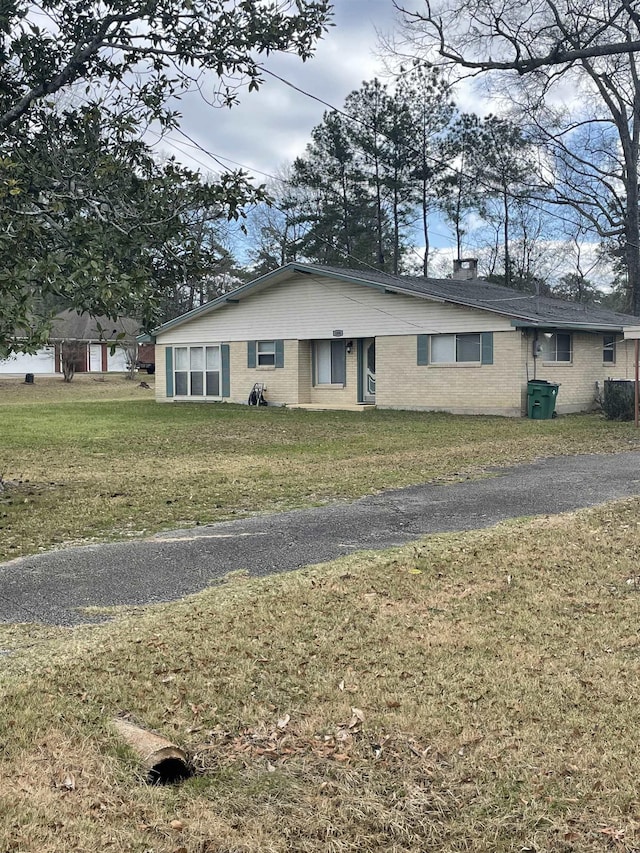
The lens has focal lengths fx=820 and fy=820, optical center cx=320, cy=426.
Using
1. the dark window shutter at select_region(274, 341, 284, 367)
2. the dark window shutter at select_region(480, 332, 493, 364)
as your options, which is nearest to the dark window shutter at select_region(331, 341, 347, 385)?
the dark window shutter at select_region(274, 341, 284, 367)

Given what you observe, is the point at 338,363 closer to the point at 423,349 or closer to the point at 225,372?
the point at 423,349

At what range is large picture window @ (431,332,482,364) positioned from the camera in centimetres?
2116

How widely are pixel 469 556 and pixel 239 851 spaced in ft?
13.0

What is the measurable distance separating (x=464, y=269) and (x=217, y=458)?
62.2ft

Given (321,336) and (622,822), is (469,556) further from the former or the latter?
(321,336)

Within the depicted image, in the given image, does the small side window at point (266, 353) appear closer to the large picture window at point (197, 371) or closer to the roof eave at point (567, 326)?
the large picture window at point (197, 371)

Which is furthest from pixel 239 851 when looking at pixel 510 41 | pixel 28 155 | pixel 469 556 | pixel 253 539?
pixel 510 41

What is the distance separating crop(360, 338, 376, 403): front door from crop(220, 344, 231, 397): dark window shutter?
4760 mm

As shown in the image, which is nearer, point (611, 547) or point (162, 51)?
point (611, 547)

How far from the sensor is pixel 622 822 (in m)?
2.86

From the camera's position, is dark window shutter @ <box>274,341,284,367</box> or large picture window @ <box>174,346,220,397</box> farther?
large picture window @ <box>174,346,220,397</box>

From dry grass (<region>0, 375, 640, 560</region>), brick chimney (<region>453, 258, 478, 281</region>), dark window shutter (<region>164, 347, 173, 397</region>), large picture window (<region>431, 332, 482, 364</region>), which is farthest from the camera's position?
brick chimney (<region>453, 258, 478, 281</region>)

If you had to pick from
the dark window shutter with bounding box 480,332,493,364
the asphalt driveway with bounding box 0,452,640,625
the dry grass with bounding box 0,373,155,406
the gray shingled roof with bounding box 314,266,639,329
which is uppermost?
the gray shingled roof with bounding box 314,266,639,329

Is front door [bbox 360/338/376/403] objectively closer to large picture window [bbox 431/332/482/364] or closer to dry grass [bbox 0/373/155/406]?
large picture window [bbox 431/332/482/364]
